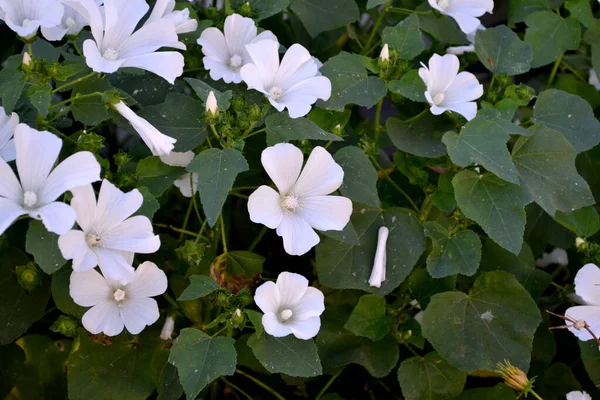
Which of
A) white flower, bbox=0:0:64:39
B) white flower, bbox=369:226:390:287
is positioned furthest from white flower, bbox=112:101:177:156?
white flower, bbox=369:226:390:287

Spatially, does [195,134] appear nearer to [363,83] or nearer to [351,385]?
[363,83]

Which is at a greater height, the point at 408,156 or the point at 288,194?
the point at 288,194

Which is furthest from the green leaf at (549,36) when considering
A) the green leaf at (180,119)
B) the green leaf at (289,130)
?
the green leaf at (180,119)

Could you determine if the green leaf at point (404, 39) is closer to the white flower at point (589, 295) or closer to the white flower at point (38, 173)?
the white flower at point (589, 295)

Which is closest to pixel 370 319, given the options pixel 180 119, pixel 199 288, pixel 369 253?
pixel 369 253

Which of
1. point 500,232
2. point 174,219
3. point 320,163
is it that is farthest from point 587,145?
point 174,219

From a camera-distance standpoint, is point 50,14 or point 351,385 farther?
point 351,385
